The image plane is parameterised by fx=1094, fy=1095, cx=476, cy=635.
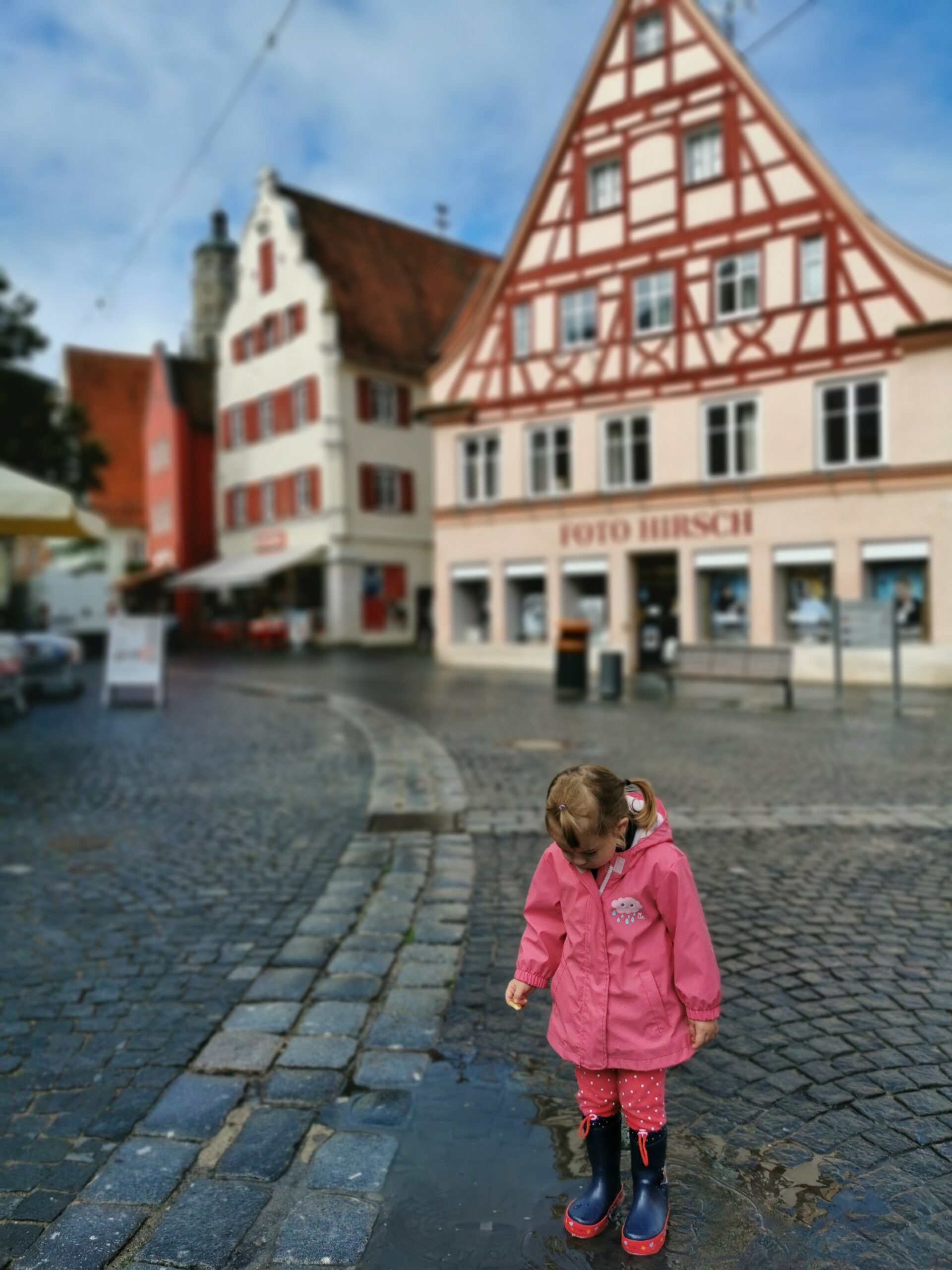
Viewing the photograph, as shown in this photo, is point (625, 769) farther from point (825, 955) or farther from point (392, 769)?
point (825, 955)

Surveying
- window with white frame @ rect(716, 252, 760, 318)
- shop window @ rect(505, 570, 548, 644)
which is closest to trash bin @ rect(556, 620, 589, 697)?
shop window @ rect(505, 570, 548, 644)

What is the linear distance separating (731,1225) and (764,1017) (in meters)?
1.27

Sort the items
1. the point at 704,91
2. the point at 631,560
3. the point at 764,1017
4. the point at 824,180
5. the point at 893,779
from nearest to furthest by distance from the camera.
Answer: the point at 764,1017, the point at 893,779, the point at 824,180, the point at 704,91, the point at 631,560

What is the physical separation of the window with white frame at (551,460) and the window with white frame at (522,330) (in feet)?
6.18

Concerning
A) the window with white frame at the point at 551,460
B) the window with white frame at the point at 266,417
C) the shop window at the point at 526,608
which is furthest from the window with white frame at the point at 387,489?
the window with white frame at the point at 551,460

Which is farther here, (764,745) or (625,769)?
(764,745)

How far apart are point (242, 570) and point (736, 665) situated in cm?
2267

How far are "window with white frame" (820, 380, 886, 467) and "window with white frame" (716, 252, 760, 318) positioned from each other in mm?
2503

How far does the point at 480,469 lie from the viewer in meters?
26.2

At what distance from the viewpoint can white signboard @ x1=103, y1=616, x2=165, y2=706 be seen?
15609mm

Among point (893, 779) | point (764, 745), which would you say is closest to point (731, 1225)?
point (893, 779)

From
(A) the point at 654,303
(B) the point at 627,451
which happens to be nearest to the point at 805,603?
(B) the point at 627,451

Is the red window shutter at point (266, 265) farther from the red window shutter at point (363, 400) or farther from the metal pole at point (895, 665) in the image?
the metal pole at point (895, 665)

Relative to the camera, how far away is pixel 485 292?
26.3m
